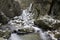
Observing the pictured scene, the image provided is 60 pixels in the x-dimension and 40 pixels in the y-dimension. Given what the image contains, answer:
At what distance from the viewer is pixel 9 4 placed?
3067 cm

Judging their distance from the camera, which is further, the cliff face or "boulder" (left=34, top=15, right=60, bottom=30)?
the cliff face

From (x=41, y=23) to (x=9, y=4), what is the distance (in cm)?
1356

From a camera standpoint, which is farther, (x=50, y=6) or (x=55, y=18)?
(x=50, y=6)

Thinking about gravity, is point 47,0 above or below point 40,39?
above

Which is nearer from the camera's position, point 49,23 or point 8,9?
point 49,23

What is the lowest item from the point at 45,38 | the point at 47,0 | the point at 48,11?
the point at 45,38

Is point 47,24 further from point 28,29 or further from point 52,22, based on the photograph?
point 28,29

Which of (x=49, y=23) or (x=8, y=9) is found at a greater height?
(x=8, y=9)

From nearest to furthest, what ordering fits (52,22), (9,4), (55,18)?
(52,22) < (55,18) < (9,4)

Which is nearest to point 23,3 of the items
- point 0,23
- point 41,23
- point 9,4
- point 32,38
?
point 9,4

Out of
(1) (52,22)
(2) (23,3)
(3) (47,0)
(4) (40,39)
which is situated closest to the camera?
(4) (40,39)

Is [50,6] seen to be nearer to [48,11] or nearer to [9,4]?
[48,11]

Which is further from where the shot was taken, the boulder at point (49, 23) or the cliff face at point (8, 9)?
the cliff face at point (8, 9)

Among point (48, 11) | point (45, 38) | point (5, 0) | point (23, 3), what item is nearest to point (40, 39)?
point (45, 38)
